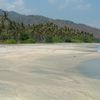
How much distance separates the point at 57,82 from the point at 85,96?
3.15m

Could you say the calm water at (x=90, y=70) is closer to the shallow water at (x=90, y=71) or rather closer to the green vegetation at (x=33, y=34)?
the shallow water at (x=90, y=71)

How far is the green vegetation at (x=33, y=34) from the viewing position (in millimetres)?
100438

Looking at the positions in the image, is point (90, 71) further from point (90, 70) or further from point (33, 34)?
point (33, 34)

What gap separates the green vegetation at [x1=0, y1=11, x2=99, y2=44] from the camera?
100 meters

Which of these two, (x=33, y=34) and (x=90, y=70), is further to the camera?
(x=33, y=34)

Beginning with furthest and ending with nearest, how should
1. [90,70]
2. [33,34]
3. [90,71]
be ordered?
[33,34], [90,70], [90,71]

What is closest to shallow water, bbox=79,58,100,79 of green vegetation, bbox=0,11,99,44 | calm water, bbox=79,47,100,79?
calm water, bbox=79,47,100,79

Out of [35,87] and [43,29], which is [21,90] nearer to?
[35,87]

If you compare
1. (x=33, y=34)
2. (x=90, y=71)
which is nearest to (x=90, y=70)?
(x=90, y=71)

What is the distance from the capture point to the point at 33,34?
114125mm

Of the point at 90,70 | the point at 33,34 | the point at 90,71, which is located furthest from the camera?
the point at 33,34

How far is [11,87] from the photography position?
1102 centimetres

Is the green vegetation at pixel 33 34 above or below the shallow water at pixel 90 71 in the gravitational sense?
below

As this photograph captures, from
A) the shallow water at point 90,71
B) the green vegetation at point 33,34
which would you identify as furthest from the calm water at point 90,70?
the green vegetation at point 33,34
